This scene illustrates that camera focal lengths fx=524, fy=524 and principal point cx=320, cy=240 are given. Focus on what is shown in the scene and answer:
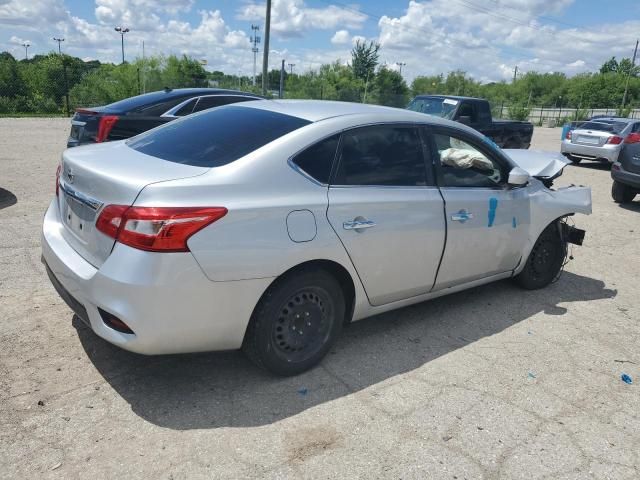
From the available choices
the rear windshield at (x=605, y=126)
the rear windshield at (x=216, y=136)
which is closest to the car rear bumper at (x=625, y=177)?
the rear windshield at (x=605, y=126)

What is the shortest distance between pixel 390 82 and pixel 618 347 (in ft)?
181

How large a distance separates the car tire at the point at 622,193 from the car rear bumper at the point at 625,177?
34 centimetres

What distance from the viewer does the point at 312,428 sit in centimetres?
280

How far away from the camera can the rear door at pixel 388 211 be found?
3.24 m

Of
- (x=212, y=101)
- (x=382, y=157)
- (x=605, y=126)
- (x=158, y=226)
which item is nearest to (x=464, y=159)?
(x=382, y=157)

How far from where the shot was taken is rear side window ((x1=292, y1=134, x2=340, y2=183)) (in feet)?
10.2

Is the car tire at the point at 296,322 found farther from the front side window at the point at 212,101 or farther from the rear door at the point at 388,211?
the front side window at the point at 212,101

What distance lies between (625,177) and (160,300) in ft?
30.9

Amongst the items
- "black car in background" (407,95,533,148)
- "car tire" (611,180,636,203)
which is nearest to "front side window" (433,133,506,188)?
"car tire" (611,180,636,203)

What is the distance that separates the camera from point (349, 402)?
305 cm

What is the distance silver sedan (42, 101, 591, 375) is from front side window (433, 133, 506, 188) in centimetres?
1

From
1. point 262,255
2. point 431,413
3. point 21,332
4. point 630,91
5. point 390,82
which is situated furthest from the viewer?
point 630,91

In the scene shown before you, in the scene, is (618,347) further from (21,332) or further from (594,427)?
(21,332)

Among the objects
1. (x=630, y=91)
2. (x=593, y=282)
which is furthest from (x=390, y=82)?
(x=593, y=282)
